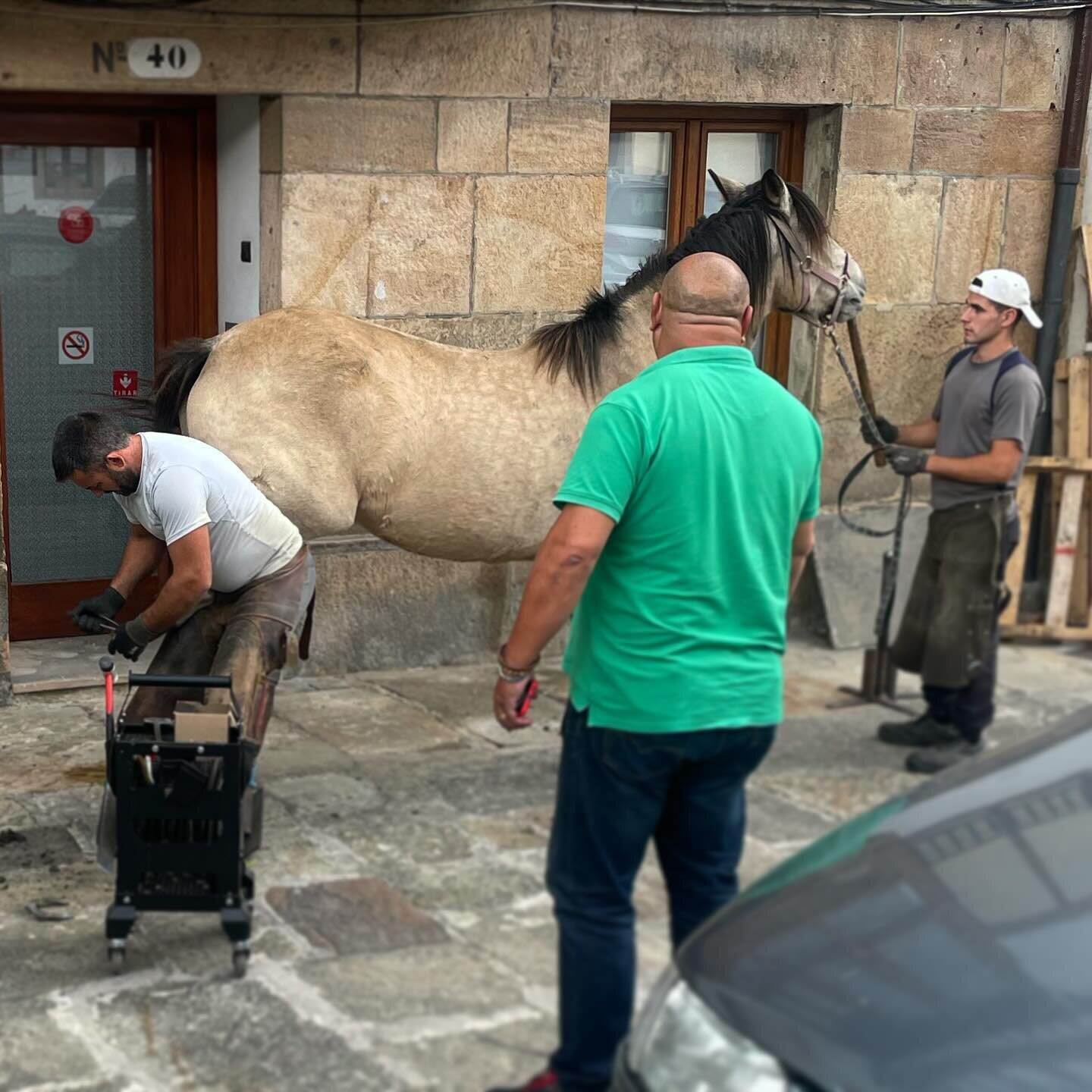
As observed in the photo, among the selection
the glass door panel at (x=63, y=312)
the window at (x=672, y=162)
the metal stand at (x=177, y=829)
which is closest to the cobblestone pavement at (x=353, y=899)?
the metal stand at (x=177, y=829)

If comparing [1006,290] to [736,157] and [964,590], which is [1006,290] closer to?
[964,590]

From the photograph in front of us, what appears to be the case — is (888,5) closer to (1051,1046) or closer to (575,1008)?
(575,1008)

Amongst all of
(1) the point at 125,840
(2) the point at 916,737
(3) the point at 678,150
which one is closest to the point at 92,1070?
(1) the point at 125,840

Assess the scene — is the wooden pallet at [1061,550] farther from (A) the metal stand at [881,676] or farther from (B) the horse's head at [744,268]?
(B) the horse's head at [744,268]

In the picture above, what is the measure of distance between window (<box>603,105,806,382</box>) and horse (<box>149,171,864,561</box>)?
69.1 inches

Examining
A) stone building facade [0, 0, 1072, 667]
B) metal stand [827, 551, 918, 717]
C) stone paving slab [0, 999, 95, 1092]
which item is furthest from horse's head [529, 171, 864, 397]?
stone paving slab [0, 999, 95, 1092]

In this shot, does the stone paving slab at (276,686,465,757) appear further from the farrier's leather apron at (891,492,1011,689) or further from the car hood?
the car hood

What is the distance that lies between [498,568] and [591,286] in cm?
138

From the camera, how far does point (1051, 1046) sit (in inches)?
96.5

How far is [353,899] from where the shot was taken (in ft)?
16.6

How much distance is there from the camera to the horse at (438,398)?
5949mm

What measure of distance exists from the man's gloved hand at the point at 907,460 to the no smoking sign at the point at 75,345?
3508 millimetres

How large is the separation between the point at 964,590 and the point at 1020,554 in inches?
90.6

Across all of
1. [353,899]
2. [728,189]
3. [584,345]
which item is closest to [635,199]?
[728,189]
